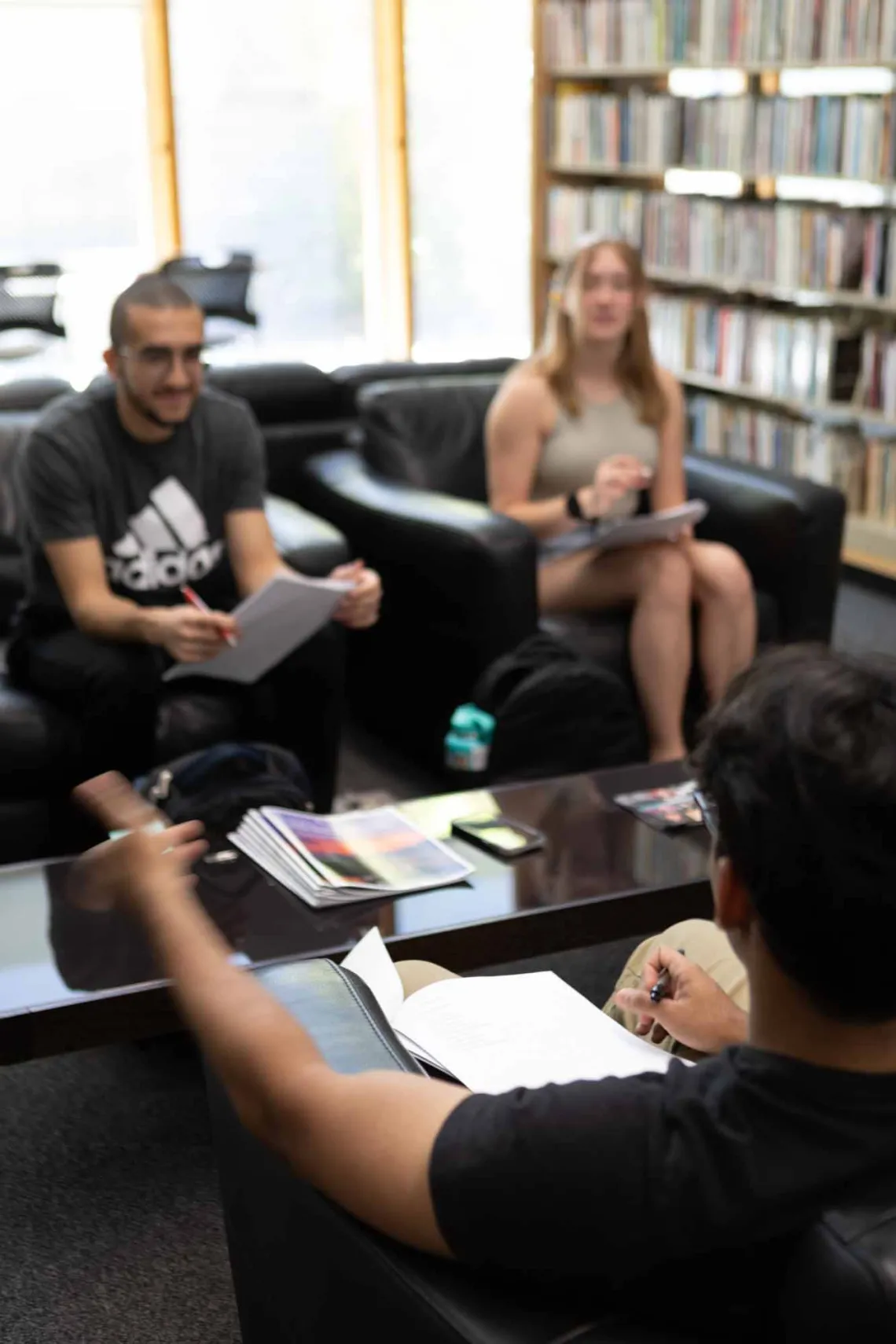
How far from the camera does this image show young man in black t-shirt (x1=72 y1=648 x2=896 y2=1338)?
784 mm

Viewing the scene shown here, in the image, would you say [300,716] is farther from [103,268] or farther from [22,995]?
[103,268]

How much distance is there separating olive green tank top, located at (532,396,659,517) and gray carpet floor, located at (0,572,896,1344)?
1.20 m

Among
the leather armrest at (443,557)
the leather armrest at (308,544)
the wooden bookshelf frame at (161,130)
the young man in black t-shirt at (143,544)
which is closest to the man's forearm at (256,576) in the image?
the young man in black t-shirt at (143,544)

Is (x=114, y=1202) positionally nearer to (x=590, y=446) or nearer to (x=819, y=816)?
(x=819, y=816)

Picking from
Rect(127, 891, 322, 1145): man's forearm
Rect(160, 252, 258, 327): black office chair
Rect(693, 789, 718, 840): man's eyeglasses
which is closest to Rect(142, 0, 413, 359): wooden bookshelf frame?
Rect(160, 252, 258, 327): black office chair

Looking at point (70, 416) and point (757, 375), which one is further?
point (757, 375)

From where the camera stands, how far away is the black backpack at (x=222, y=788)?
214 cm

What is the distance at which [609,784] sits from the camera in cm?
236

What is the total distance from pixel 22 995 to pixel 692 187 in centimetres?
503

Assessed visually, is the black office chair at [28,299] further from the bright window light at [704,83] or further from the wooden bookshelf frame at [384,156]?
the bright window light at [704,83]

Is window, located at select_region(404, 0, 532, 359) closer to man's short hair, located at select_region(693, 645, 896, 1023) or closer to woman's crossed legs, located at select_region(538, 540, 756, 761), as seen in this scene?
woman's crossed legs, located at select_region(538, 540, 756, 761)

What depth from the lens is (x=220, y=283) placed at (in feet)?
21.0

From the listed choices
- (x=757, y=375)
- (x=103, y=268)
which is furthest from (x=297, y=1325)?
(x=103, y=268)

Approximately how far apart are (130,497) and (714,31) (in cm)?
341
